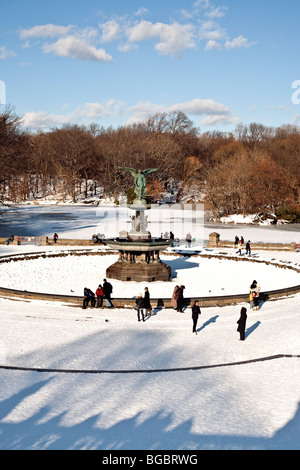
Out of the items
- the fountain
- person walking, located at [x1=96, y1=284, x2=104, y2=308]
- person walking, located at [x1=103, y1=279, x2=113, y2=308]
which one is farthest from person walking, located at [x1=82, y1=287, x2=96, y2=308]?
the fountain

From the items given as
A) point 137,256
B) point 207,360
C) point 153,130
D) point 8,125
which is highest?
point 153,130

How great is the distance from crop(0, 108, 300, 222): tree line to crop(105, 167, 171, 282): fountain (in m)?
27.3

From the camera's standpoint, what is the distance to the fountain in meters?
24.5

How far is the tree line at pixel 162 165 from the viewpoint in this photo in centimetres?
6719

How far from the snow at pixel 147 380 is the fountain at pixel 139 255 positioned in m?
5.87

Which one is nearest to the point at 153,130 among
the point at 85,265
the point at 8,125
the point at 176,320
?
the point at 8,125

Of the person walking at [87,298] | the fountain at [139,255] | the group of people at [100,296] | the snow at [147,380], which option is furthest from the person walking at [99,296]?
the fountain at [139,255]

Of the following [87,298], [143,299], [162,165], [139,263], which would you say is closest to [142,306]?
[143,299]

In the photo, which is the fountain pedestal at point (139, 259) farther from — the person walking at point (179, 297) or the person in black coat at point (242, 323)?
the person in black coat at point (242, 323)

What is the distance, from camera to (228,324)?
17.0 metres

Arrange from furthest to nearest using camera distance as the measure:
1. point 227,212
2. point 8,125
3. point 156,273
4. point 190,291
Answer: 1. point 227,212
2. point 8,125
3. point 156,273
4. point 190,291

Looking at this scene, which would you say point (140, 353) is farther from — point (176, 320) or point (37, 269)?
point (37, 269)

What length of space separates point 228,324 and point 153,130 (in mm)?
118458

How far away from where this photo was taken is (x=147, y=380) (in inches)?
458
